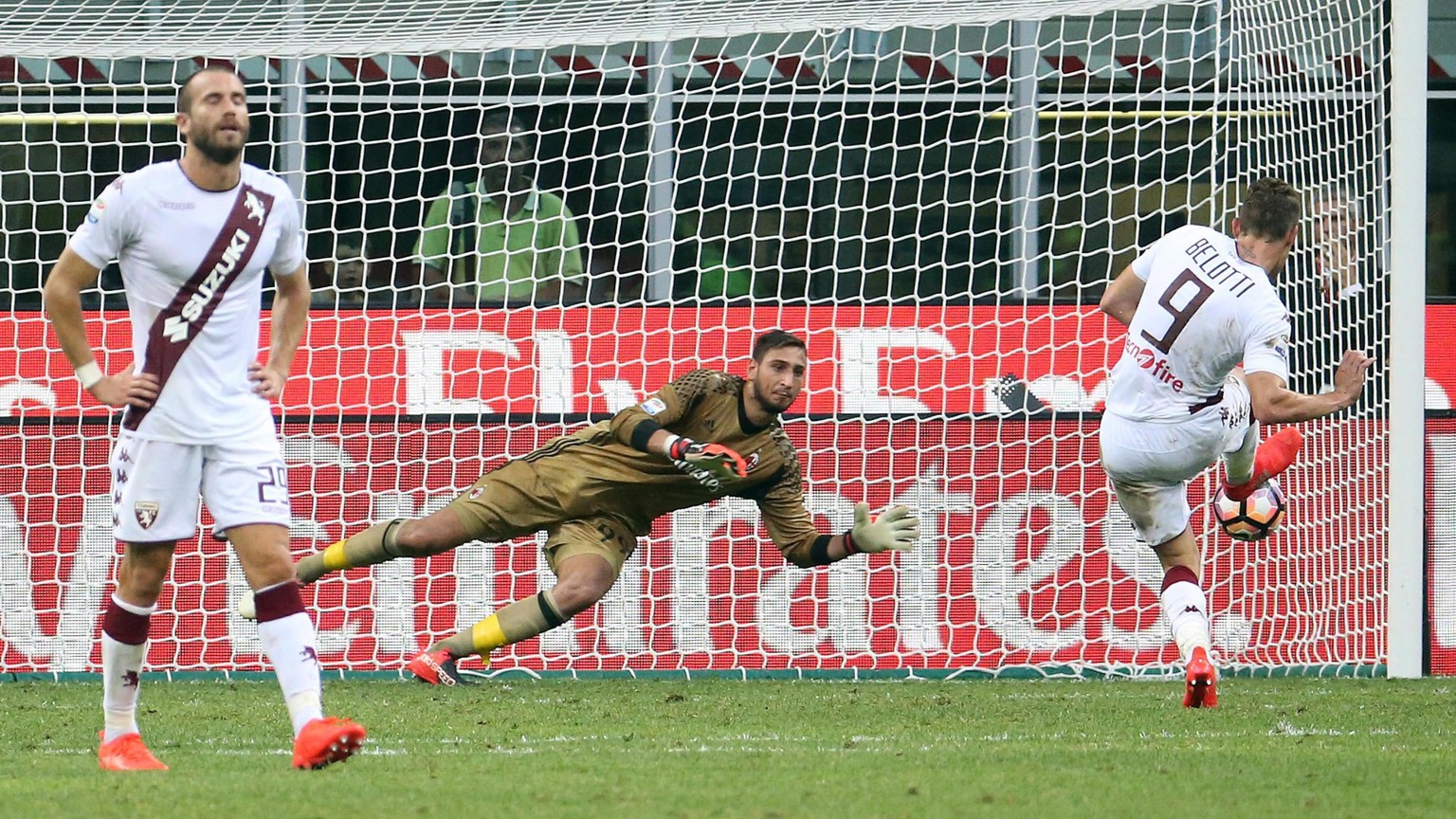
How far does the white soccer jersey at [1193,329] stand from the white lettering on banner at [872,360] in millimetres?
1902

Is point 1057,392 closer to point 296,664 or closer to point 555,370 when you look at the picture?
point 555,370

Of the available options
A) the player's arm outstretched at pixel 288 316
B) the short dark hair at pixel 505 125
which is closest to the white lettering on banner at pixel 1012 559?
the short dark hair at pixel 505 125

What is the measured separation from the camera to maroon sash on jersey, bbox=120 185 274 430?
5078 millimetres

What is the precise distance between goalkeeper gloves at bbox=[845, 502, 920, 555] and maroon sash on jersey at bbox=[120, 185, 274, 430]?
10.1 feet

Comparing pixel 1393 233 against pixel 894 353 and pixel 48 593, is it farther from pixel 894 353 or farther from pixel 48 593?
pixel 48 593

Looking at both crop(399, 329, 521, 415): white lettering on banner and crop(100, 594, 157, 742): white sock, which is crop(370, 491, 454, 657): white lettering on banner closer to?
crop(399, 329, 521, 415): white lettering on banner

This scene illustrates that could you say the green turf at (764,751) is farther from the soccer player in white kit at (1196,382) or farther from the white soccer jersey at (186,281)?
the white soccer jersey at (186,281)

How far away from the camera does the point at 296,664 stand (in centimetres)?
512

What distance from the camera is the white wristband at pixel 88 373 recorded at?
5.11 m

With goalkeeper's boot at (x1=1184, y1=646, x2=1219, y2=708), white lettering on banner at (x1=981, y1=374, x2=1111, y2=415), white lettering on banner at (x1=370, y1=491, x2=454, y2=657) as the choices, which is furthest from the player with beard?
white lettering on banner at (x1=981, y1=374, x2=1111, y2=415)

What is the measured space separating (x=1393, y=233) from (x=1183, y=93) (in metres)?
1.56

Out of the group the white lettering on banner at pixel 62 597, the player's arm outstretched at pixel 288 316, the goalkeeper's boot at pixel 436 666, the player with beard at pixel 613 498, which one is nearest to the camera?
the player's arm outstretched at pixel 288 316

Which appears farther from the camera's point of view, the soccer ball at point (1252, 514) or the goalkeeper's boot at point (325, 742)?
the soccer ball at point (1252, 514)

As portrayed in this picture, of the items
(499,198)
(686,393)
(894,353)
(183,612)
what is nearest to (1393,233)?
(894,353)
